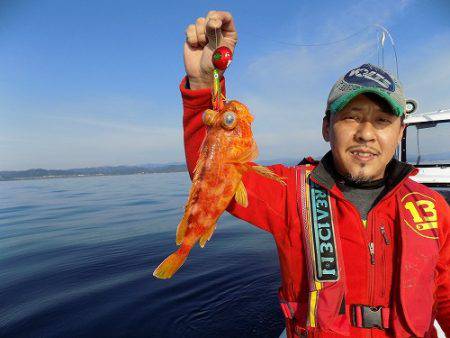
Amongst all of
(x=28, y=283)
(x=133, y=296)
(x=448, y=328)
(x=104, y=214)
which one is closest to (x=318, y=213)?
(x=448, y=328)

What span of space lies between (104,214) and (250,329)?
14.2 m

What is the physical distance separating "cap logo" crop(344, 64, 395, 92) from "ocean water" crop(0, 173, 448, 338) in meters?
4.40

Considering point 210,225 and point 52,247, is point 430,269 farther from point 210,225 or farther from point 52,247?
point 52,247

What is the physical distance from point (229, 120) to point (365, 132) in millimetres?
1127

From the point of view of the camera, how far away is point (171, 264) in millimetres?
2871

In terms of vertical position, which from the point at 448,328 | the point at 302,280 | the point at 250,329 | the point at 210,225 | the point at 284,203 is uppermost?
the point at 284,203

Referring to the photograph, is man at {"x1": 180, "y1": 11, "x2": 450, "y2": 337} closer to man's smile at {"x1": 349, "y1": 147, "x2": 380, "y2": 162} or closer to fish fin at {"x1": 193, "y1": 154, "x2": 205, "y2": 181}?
man's smile at {"x1": 349, "y1": 147, "x2": 380, "y2": 162}

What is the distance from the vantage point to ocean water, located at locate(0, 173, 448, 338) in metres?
5.48

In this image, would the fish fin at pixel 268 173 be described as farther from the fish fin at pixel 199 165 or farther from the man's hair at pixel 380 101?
the man's hair at pixel 380 101

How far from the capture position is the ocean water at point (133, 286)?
216 inches

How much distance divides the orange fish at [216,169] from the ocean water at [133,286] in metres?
3.20

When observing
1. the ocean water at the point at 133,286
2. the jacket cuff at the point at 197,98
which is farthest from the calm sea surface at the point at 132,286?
the jacket cuff at the point at 197,98

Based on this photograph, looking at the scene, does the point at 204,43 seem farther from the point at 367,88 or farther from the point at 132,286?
the point at 132,286

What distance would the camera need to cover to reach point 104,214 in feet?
57.4
